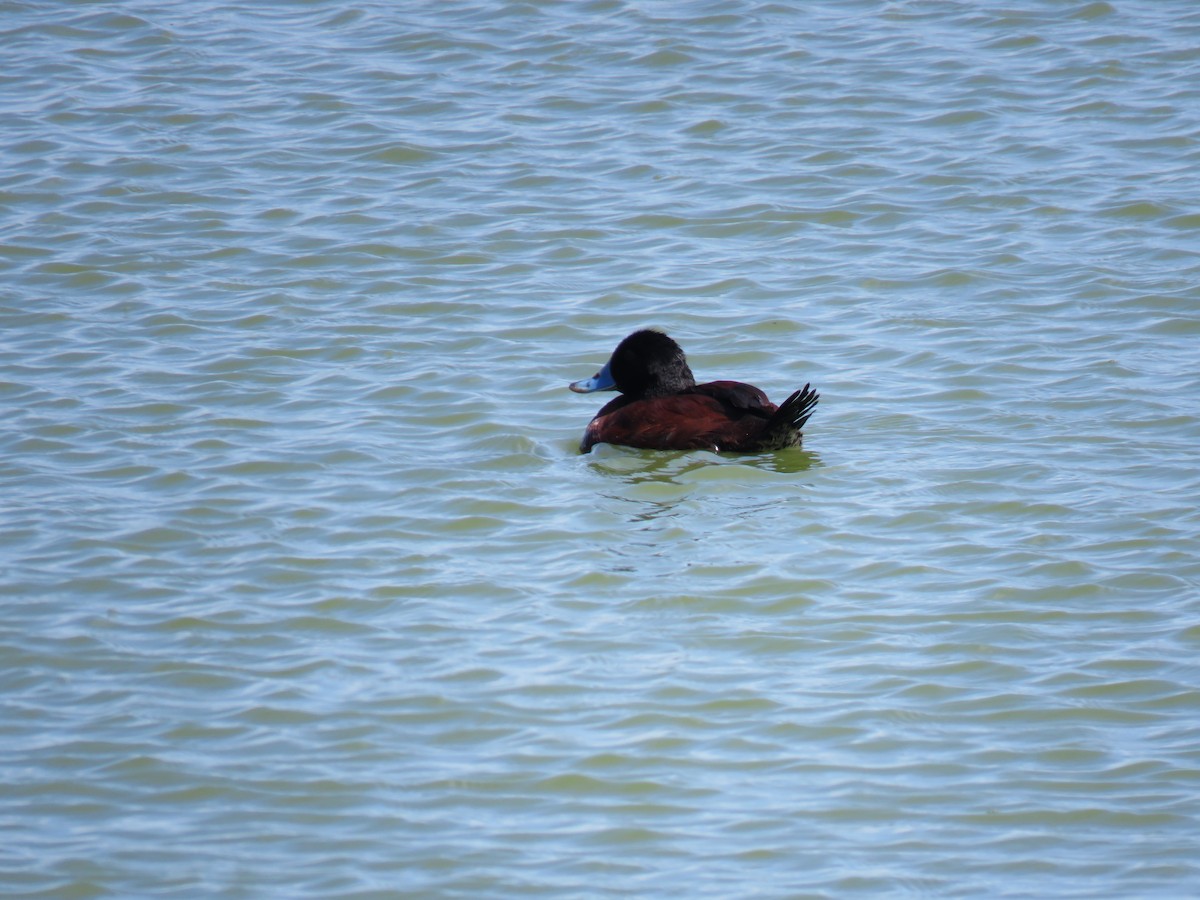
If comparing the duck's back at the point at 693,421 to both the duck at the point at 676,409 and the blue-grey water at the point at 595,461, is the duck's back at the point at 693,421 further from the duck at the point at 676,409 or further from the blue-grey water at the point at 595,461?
the blue-grey water at the point at 595,461

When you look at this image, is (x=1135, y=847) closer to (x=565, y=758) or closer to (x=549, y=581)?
(x=565, y=758)

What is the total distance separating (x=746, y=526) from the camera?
671cm

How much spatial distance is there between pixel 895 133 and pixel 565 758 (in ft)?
25.5

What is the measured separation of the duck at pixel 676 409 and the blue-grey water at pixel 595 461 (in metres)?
0.12

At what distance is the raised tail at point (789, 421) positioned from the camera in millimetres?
7164

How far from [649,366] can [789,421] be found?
3.25 feet

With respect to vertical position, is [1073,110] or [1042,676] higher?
[1073,110]

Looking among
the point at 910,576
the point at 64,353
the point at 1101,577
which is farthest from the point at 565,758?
the point at 64,353

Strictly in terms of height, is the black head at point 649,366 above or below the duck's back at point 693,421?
above

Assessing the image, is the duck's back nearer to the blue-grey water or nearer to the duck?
the duck

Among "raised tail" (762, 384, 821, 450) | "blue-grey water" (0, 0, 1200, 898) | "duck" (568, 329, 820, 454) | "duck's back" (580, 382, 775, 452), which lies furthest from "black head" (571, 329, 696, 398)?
"raised tail" (762, 384, 821, 450)

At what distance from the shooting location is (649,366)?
798 cm

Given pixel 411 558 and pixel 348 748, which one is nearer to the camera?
pixel 348 748

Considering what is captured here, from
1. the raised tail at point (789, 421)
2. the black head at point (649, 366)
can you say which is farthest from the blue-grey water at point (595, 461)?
the black head at point (649, 366)
